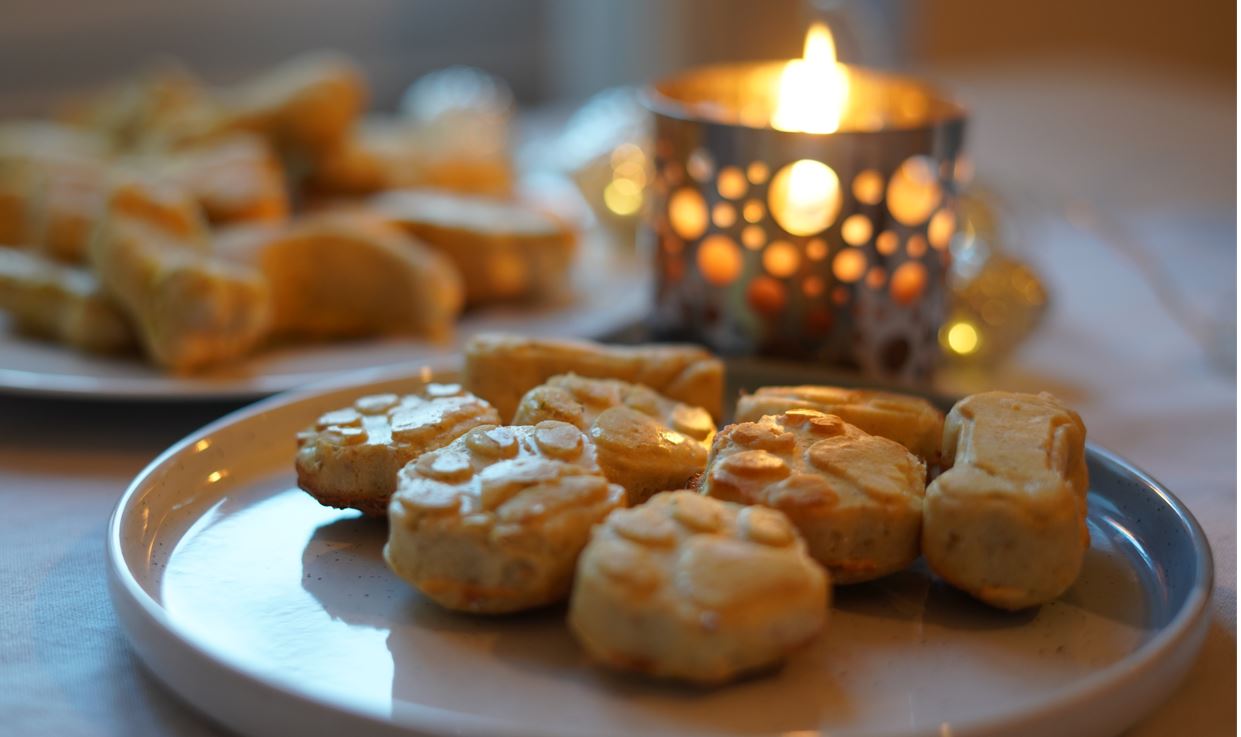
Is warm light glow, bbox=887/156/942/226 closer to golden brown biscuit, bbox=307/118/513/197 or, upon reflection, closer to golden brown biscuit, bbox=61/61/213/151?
golden brown biscuit, bbox=307/118/513/197

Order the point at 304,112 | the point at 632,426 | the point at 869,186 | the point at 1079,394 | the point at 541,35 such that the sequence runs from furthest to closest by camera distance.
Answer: the point at 541,35, the point at 304,112, the point at 1079,394, the point at 869,186, the point at 632,426

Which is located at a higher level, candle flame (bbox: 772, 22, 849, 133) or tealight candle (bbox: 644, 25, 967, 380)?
candle flame (bbox: 772, 22, 849, 133)

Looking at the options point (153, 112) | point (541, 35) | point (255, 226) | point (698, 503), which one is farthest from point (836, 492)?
point (541, 35)

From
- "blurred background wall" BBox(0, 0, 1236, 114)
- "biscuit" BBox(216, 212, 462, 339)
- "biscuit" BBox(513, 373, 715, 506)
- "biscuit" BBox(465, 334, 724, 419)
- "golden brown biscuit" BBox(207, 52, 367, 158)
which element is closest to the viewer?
"biscuit" BBox(513, 373, 715, 506)

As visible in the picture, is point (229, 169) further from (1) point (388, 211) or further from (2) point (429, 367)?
(2) point (429, 367)

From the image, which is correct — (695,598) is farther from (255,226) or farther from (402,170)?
(402,170)

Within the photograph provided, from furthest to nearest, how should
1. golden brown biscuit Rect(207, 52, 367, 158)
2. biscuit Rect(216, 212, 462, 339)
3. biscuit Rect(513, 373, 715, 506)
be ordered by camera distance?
golden brown biscuit Rect(207, 52, 367, 158) → biscuit Rect(216, 212, 462, 339) → biscuit Rect(513, 373, 715, 506)

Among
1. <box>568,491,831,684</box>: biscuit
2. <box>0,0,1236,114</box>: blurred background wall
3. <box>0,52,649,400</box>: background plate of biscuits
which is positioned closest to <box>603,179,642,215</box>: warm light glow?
<box>0,52,649,400</box>: background plate of biscuits
